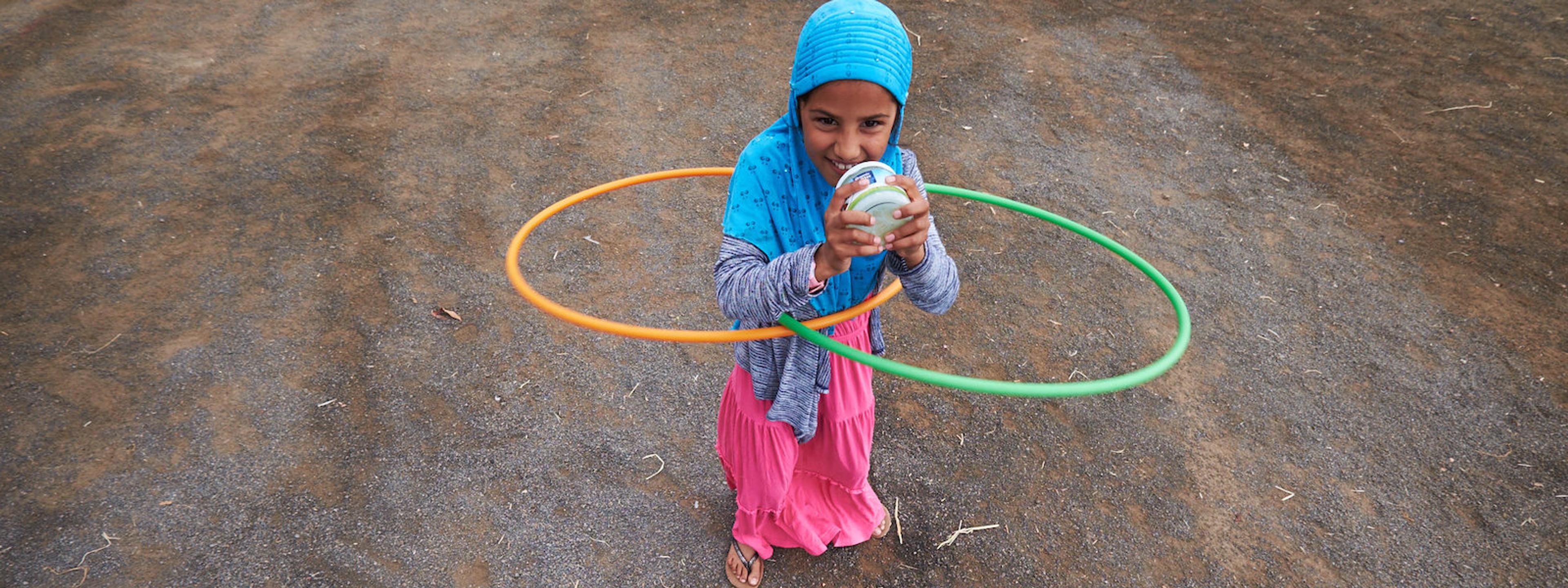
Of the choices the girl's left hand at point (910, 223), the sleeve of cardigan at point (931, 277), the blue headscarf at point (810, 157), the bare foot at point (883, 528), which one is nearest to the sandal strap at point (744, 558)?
the bare foot at point (883, 528)

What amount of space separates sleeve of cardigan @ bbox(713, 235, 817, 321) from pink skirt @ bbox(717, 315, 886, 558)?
458mm

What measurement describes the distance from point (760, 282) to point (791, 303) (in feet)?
0.28

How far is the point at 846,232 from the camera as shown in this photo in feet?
5.30

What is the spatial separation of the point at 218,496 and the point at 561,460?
1.35 metres

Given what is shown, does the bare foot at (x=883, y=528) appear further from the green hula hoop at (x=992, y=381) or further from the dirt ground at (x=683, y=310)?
the green hula hoop at (x=992, y=381)

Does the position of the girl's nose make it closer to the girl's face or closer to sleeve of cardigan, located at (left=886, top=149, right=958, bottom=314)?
the girl's face

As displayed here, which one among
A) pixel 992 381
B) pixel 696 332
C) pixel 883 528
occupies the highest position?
pixel 696 332

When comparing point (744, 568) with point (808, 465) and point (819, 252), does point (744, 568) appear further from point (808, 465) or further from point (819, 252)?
point (819, 252)

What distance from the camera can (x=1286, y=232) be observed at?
5.12 m

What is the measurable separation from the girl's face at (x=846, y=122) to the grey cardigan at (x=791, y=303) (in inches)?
7.6

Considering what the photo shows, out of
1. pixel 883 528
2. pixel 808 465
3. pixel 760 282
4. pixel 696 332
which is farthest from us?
pixel 883 528

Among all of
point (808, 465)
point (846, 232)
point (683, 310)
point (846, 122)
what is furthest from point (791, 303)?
point (683, 310)

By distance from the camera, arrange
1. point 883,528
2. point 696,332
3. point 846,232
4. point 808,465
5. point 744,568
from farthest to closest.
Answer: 1. point 883,528
2. point 744,568
3. point 808,465
4. point 696,332
5. point 846,232

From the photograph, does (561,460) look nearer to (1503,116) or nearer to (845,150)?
(845,150)
